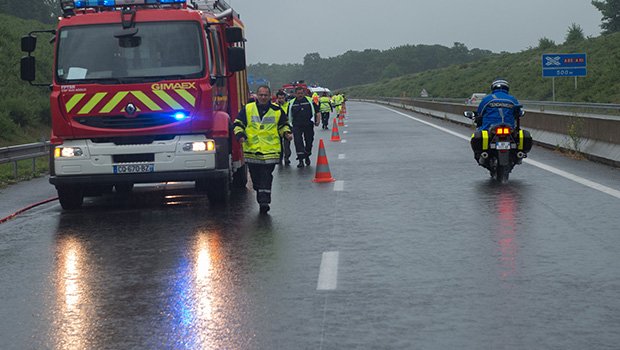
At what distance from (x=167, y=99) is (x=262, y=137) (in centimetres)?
147

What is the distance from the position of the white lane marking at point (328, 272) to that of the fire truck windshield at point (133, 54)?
5203mm

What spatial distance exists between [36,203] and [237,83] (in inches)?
150

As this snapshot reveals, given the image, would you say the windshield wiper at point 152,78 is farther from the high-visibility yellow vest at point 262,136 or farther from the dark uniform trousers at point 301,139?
the dark uniform trousers at point 301,139

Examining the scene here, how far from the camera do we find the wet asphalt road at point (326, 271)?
6.59 metres

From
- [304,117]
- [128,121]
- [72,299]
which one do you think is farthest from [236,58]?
[304,117]

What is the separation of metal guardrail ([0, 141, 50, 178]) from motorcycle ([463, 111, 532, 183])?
30.0 ft

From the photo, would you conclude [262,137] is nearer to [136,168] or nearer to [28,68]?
[136,168]

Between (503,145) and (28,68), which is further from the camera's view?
(503,145)

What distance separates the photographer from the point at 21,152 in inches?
840

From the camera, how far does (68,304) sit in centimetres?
779

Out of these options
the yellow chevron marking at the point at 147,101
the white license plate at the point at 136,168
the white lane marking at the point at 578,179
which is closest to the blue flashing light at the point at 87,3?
the yellow chevron marking at the point at 147,101

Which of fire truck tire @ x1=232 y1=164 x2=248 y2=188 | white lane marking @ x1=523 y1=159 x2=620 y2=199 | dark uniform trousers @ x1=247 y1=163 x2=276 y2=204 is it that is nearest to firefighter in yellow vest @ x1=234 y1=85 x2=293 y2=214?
dark uniform trousers @ x1=247 y1=163 x2=276 y2=204

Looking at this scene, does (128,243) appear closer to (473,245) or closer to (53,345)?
(473,245)

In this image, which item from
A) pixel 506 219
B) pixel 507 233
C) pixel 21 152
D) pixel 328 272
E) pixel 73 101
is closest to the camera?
pixel 328 272
